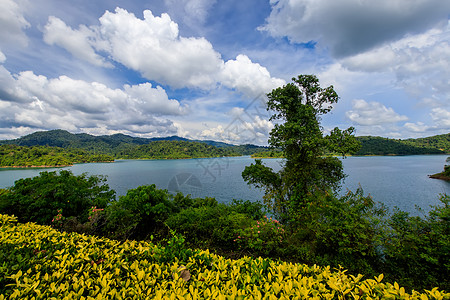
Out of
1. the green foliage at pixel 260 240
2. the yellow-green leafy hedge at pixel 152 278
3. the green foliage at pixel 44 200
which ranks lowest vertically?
the green foliage at pixel 260 240

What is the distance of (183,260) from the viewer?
2.44 m

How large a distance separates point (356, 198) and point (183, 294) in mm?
6840

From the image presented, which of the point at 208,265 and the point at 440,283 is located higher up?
the point at 208,265

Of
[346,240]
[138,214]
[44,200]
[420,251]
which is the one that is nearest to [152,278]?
[346,240]

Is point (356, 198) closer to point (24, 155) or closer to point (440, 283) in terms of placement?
point (440, 283)

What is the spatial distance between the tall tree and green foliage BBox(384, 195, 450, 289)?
3755 mm

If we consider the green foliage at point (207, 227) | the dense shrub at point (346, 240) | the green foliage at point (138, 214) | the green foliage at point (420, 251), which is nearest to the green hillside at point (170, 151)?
the green foliage at point (138, 214)

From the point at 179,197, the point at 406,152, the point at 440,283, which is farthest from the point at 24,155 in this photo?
the point at 406,152

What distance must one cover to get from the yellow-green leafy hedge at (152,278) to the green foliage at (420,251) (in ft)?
13.8

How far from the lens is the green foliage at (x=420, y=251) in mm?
4477

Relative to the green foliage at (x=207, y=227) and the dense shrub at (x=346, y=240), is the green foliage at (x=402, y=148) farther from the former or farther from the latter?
the green foliage at (x=207, y=227)

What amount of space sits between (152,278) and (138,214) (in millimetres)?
5762

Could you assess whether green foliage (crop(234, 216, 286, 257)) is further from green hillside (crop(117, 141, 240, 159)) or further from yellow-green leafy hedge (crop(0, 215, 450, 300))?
green hillside (crop(117, 141, 240, 159))

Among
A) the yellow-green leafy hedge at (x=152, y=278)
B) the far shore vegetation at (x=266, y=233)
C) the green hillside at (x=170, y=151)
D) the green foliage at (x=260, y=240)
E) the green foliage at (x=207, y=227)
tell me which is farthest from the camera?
the green hillside at (x=170, y=151)
